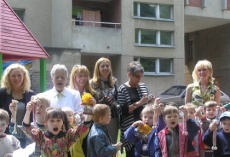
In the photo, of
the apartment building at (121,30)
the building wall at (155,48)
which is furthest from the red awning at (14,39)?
the building wall at (155,48)

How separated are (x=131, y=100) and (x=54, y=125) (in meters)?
1.67

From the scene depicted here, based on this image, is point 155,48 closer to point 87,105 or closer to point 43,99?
point 43,99

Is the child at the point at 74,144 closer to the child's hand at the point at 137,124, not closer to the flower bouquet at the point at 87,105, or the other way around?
the flower bouquet at the point at 87,105

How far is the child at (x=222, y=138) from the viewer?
572 cm

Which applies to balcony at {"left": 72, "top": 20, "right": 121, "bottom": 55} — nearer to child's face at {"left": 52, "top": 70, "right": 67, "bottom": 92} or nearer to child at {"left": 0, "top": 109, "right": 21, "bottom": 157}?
child's face at {"left": 52, "top": 70, "right": 67, "bottom": 92}

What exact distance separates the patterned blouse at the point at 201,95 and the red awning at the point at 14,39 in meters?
5.44

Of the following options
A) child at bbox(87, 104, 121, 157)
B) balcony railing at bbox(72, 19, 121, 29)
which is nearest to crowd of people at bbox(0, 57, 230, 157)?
child at bbox(87, 104, 121, 157)

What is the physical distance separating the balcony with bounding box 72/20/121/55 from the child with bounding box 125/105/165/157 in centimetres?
2226

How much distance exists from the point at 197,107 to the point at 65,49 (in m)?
20.8

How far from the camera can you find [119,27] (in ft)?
96.4

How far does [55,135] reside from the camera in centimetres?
507

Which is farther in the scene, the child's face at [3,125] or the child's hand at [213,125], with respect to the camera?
the child's hand at [213,125]

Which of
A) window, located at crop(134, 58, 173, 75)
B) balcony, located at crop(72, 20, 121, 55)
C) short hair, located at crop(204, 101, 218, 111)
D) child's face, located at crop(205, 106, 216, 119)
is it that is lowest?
child's face, located at crop(205, 106, 216, 119)

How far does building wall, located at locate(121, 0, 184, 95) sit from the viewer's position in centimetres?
2919
